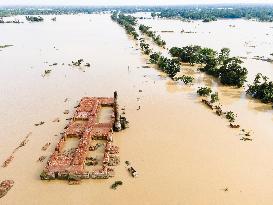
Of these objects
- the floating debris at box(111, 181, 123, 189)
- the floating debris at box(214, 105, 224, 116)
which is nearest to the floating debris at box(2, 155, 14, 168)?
the floating debris at box(111, 181, 123, 189)

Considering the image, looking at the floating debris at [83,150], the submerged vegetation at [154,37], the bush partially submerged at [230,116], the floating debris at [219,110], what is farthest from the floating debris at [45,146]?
the submerged vegetation at [154,37]

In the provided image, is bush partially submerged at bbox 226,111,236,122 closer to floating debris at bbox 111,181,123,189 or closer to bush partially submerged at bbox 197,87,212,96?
bush partially submerged at bbox 197,87,212,96

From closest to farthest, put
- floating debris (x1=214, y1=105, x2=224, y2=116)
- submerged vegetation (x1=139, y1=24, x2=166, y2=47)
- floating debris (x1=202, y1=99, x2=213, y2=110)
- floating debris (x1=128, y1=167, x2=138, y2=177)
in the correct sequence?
floating debris (x1=128, y1=167, x2=138, y2=177), floating debris (x1=214, y1=105, x2=224, y2=116), floating debris (x1=202, y1=99, x2=213, y2=110), submerged vegetation (x1=139, y1=24, x2=166, y2=47)

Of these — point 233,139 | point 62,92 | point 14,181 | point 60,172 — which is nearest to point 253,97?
point 233,139

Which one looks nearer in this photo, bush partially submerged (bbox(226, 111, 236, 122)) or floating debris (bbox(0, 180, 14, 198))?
floating debris (bbox(0, 180, 14, 198))

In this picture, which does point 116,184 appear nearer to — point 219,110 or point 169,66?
point 219,110

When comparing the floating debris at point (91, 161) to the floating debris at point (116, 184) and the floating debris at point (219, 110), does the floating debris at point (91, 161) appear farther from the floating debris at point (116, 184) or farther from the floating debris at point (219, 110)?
the floating debris at point (219, 110)

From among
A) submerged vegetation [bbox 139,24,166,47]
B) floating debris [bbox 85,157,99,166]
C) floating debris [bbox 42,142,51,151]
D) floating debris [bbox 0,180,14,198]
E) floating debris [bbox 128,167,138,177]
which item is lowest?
floating debris [bbox 0,180,14,198]
